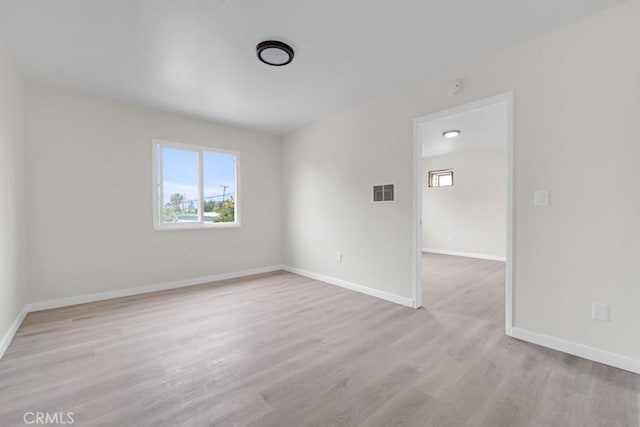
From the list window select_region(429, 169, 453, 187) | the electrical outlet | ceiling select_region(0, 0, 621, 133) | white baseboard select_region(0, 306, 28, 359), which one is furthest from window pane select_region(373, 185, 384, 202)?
window select_region(429, 169, 453, 187)

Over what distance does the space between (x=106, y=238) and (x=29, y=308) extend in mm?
1001

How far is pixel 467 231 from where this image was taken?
6.77 meters

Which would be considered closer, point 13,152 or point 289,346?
point 289,346

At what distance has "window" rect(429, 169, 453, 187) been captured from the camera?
7.23 meters

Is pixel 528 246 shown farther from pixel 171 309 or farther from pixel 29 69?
pixel 29 69

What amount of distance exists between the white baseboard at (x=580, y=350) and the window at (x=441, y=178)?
5.41m

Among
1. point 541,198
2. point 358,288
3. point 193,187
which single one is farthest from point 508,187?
point 193,187

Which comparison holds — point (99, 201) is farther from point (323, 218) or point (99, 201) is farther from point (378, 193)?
point (378, 193)

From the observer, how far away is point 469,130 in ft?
15.9

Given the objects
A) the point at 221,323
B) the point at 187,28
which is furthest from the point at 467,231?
the point at 187,28

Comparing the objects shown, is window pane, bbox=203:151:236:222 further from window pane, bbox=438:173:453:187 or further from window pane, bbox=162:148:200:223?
window pane, bbox=438:173:453:187

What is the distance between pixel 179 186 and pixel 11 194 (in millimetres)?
1791

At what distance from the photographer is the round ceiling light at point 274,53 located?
7.56 feet

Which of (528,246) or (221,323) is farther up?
(528,246)
